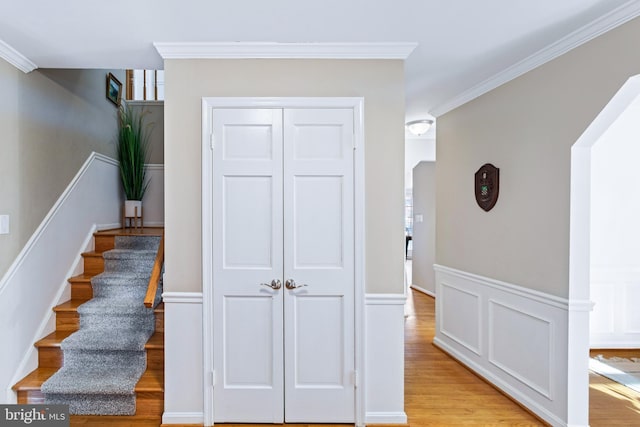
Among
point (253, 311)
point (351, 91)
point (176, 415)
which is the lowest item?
point (176, 415)

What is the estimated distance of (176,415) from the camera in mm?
2266

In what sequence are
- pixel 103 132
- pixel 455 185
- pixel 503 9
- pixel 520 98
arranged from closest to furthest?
pixel 503 9
pixel 520 98
pixel 455 185
pixel 103 132

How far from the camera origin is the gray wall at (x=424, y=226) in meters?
5.84

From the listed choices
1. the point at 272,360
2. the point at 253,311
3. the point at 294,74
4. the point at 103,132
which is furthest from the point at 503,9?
the point at 103,132

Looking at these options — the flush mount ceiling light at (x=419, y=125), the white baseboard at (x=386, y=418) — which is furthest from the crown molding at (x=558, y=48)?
the white baseboard at (x=386, y=418)

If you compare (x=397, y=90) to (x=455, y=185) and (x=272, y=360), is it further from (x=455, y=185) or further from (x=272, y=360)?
(x=272, y=360)

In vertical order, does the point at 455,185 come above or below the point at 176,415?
above

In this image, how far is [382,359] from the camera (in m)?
2.28

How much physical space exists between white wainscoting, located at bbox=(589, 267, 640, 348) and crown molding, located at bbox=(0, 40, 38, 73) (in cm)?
516

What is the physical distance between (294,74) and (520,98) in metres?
1.67

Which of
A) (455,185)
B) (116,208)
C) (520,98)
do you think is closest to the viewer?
(520,98)

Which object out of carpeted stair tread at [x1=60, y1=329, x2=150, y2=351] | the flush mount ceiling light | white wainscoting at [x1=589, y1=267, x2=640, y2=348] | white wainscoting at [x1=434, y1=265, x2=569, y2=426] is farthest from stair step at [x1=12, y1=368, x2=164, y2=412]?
white wainscoting at [x1=589, y1=267, x2=640, y2=348]

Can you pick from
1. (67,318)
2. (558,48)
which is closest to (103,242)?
(67,318)

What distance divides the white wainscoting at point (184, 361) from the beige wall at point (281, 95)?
17 centimetres
